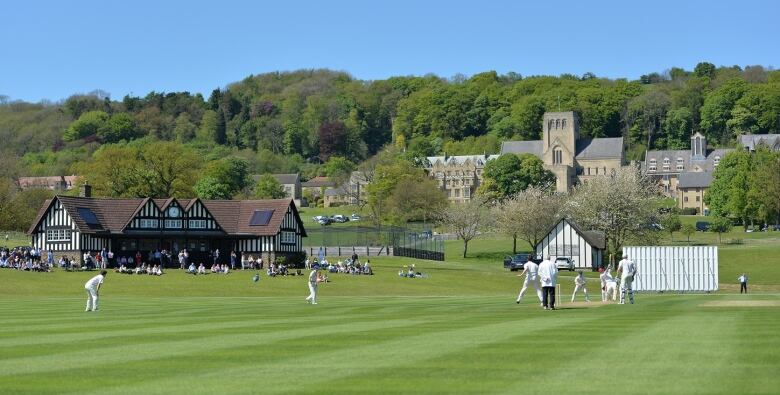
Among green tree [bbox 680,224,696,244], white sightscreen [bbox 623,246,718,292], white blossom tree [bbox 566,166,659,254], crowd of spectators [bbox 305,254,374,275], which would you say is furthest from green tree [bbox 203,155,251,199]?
white sightscreen [bbox 623,246,718,292]

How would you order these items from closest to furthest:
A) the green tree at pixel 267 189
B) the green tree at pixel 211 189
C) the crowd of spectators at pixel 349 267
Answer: the crowd of spectators at pixel 349 267 < the green tree at pixel 211 189 < the green tree at pixel 267 189

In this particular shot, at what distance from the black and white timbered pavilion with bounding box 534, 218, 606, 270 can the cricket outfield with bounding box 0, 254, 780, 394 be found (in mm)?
62926

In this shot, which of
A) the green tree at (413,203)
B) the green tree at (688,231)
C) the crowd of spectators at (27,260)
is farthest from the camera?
the green tree at (413,203)

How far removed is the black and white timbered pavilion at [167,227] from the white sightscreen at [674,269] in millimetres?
25775

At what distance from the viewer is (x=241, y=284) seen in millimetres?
63156

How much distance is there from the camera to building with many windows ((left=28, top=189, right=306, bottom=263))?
77.1 m

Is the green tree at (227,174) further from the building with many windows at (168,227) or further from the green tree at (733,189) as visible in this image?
the green tree at (733,189)

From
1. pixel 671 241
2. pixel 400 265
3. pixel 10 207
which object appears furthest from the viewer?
pixel 671 241

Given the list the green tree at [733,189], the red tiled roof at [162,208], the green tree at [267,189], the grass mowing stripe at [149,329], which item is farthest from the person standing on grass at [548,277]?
the green tree at [267,189]

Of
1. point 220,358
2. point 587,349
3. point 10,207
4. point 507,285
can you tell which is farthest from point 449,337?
point 10,207

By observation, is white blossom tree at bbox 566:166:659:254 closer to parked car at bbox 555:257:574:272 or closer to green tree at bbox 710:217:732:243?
parked car at bbox 555:257:574:272

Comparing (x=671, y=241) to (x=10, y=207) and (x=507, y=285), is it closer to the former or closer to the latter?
(x=507, y=285)

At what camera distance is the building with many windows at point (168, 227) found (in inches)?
3034

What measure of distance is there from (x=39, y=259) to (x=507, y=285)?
28400 mm
